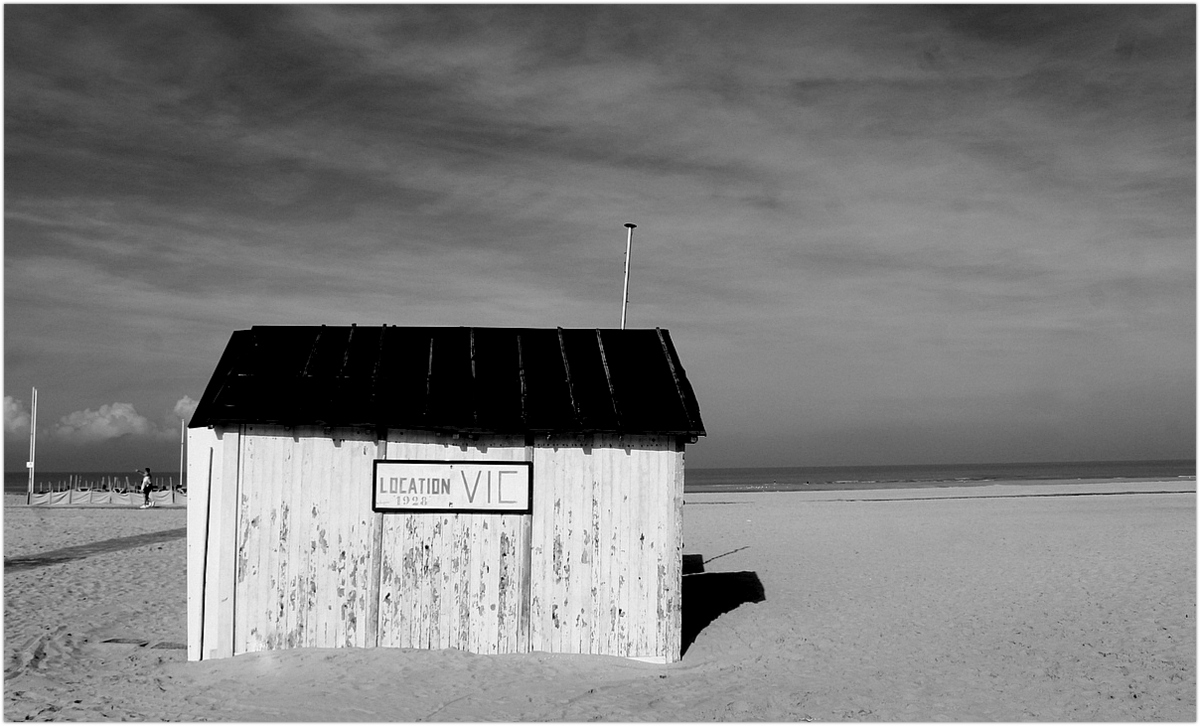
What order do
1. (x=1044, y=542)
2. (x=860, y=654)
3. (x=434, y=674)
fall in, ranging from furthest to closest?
(x=1044, y=542) < (x=860, y=654) < (x=434, y=674)

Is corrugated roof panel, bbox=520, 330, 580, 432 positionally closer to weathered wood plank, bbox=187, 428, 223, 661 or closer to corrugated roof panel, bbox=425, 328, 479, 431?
corrugated roof panel, bbox=425, 328, 479, 431

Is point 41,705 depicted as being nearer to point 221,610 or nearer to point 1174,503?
point 221,610

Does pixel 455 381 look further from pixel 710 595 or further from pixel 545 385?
pixel 710 595

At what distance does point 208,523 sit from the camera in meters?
9.18

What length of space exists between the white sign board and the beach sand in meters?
1.44

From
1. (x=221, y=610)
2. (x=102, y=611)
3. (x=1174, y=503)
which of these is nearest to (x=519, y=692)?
(x=221, y=610)

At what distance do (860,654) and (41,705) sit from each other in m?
7.80

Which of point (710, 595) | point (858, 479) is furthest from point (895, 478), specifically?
point (710, 595)

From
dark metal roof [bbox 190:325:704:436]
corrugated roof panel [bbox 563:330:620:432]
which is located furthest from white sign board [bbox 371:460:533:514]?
corrugated roof panel [bbox 563:330:620:432]

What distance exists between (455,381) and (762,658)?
4349 mm

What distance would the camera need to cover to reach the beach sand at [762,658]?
25.5 feet

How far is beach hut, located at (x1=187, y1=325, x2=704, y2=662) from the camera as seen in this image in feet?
29.8

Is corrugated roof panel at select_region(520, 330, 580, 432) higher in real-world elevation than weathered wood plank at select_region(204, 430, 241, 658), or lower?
higher

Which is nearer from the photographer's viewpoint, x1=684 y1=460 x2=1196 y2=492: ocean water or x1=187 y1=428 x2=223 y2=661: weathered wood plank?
x1=187 y1=428 x2=223 y2=661: weathered wood plank
